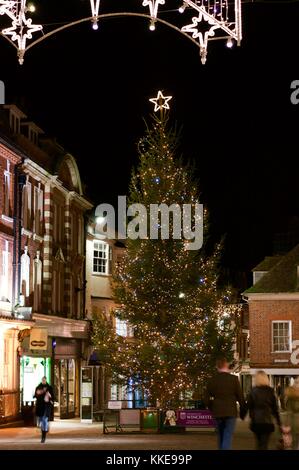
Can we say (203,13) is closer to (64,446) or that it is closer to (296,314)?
(64,446)

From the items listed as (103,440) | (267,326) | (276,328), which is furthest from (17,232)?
(276,328)

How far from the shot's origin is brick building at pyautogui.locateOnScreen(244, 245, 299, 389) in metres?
45.0

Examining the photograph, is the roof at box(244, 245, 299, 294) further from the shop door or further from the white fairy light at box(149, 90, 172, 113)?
the white fairy light at box(149, 90, 172, 113)

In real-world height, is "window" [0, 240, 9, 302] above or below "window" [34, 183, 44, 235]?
below

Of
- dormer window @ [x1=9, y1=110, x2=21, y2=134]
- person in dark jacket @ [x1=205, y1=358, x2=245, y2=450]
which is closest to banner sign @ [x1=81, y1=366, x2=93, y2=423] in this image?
dormer window @ [x1=9, y1=110, x2=21, y2=134]

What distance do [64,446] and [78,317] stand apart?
22272 millimetres

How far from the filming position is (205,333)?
33750mm

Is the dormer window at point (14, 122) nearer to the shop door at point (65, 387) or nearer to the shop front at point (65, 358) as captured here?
the shop front at point (65, 358)

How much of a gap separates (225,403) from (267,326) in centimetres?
3093

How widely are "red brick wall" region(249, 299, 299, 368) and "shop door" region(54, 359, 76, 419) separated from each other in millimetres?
9308

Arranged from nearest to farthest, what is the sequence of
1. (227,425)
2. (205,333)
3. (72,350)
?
(227,425)
(205,333)
(72,350)

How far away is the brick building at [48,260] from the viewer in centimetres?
3603

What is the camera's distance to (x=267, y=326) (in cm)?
4578

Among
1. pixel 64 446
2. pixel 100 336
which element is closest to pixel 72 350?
pixel 100 336
